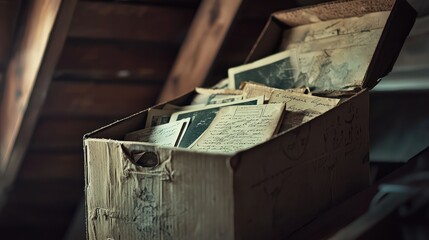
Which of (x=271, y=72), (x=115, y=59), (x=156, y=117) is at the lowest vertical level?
(x=156, y=117)

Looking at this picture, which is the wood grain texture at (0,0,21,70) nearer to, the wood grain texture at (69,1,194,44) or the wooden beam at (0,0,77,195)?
the wooden beam at (0,0,77,195)

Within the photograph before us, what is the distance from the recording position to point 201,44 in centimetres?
151

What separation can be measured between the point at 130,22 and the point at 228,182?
851 mm

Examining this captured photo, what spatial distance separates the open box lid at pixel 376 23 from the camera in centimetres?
109

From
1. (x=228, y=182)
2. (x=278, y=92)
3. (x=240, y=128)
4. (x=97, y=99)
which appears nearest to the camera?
(x=228, y=182)

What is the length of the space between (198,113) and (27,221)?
1.28 meters

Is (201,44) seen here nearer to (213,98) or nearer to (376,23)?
(213,98)

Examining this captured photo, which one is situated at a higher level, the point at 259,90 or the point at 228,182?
the point at 259,90

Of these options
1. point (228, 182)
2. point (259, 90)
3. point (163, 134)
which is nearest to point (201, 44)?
point (259, 90)

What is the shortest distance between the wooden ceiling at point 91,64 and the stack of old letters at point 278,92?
0.76 feet

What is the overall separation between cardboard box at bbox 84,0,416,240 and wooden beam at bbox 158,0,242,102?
47 cm

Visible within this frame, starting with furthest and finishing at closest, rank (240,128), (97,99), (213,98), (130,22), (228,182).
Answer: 1. (97,99)
2. (130,22)
3. (213,98)
4. (240,128)
5. (228,182)

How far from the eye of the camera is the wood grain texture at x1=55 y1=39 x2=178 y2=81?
1488 millimetres

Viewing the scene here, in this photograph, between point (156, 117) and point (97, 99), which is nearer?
point (156, 117)
